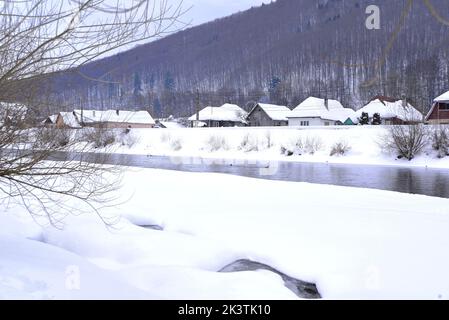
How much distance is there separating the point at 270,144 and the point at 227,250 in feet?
136

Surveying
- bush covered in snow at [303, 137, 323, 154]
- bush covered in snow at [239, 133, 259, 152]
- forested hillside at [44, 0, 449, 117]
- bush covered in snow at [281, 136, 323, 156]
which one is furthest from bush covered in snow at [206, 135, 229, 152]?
forested hillside at [44, 0, 449, 117]

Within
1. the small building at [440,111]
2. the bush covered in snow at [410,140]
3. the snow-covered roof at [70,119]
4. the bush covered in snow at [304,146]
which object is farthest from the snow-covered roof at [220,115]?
the snow-covered roof at [70,119]

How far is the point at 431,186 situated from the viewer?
72.1 feet

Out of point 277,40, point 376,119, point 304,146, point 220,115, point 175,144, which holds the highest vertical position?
point 277,40

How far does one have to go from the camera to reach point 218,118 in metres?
89.3

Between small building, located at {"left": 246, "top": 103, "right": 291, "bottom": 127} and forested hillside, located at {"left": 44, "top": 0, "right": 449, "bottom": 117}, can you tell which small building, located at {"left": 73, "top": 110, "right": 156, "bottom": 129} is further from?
small building, located at {"left": 246, "top": 103, "right": 291, "bottom": 127}

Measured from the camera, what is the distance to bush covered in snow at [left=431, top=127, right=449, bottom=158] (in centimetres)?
3741

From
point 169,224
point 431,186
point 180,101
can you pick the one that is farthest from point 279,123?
point 169,224

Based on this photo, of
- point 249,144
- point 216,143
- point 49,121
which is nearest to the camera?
point 49,121

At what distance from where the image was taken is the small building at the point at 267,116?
278 feet

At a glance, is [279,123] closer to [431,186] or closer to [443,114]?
[443,114]

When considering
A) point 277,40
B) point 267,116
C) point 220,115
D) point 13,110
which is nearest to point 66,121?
point 13,110

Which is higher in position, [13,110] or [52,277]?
[13,110]

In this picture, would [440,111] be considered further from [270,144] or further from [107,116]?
[107,116]
